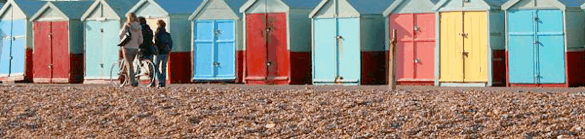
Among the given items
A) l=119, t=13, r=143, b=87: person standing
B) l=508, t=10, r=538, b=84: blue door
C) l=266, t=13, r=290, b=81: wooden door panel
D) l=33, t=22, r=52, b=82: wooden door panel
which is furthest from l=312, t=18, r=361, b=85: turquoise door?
l=33, t=22, r=52, b=82: wooden door panel

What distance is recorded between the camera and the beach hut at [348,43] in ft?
97.0

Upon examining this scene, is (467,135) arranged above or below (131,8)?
below

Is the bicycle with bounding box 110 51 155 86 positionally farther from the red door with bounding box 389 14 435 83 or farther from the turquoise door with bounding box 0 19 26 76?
the turquoise door with bounding box 0 19 26 76

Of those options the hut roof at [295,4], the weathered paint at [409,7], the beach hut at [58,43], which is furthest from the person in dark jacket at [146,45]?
the beach hut at [58,43]

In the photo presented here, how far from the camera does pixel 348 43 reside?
29.6 m

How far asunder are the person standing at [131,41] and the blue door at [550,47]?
7660mm

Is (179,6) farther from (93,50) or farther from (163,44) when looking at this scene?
(163,44)

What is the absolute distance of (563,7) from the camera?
1054 inches

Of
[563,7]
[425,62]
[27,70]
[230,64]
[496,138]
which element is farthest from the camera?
[27,70]

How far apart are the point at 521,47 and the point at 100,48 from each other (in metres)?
10.4

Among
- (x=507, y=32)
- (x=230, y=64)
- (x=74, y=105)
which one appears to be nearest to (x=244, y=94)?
(x=74, y=105)

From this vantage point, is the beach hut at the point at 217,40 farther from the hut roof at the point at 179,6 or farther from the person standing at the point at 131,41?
the person standing at the point at 131,41

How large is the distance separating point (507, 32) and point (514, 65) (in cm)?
69

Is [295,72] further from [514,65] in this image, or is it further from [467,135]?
[467,135]
